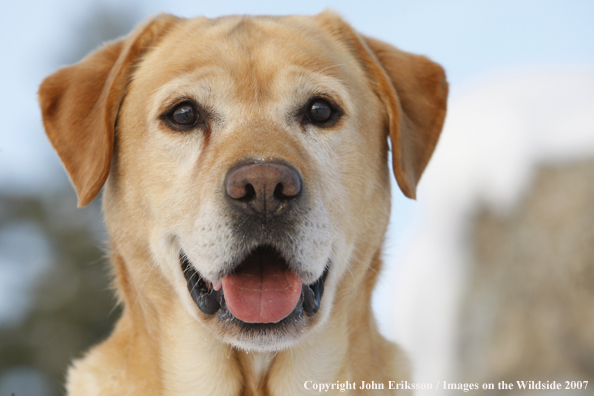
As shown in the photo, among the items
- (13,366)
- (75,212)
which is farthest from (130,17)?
(13,366)

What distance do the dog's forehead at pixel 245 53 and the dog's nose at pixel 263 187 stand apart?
74 centimetres

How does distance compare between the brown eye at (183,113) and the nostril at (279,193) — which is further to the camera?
the brown eye at (183,113)

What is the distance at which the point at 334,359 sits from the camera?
315 centimetres

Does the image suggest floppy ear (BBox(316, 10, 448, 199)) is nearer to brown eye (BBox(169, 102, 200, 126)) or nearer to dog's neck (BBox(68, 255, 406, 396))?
dog's neck (BBox(68, 255, 406, 396))

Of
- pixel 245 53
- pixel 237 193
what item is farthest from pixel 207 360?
pixel 245 53

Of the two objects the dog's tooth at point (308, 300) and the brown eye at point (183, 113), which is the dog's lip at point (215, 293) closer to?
the dog's tooth at point (308, 300)

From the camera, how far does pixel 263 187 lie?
96.0 inches

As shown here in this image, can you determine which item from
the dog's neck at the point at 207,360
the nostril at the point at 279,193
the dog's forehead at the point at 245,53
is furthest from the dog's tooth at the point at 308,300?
the dog's forehead at the point at 245,53

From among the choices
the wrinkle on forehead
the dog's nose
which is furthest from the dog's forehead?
the dog's nose

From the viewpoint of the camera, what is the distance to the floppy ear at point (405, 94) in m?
3.40

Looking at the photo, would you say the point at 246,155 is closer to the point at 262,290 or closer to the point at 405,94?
the point at 262,290

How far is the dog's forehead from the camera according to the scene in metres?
3.10

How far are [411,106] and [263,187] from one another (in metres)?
1.51

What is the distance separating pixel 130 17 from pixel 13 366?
10.2 m
